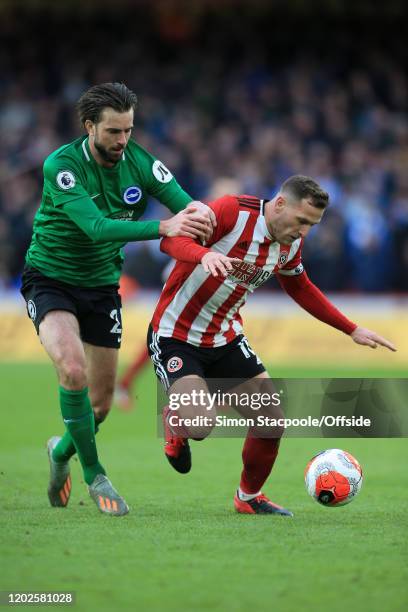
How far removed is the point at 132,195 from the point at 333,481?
80.4 inches

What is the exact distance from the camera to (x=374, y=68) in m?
22.0

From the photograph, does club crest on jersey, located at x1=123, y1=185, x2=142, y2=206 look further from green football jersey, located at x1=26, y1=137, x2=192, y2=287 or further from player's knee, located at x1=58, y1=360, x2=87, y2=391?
player's knee, located at x1=58, y1=360, x2=87, y2=391

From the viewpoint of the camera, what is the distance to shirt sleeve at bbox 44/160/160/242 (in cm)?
618

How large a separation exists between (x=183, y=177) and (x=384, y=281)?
3867 millimetres

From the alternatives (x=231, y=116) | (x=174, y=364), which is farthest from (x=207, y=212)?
(x=231, y=116)

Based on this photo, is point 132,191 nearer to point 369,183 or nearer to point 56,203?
point 56,203

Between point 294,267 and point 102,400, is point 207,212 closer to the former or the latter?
point 294,267

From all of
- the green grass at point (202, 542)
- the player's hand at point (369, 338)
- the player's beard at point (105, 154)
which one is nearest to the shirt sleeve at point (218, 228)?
the player's beard at point (105, 154)

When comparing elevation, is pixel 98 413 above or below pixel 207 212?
below

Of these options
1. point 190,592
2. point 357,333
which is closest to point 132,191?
point 357,333

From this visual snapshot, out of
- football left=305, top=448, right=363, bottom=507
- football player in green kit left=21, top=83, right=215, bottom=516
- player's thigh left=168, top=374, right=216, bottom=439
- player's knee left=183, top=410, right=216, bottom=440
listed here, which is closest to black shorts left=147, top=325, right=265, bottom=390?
player's thigh left=168, top=374, right=216, bottom=439

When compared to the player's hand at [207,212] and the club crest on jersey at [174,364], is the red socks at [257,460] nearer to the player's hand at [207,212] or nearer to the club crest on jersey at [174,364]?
the club crest on jersey at [174,364]

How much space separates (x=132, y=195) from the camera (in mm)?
6746

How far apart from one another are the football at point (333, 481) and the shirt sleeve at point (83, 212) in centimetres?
164
